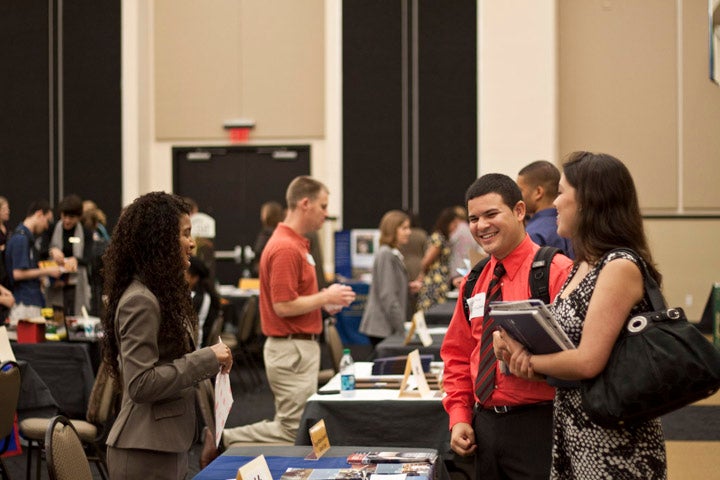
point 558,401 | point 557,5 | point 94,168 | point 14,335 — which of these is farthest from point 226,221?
point 558,401

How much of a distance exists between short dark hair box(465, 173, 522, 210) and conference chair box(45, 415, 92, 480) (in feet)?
4.47

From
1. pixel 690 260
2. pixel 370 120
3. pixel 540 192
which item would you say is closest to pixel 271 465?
pixel 540 192

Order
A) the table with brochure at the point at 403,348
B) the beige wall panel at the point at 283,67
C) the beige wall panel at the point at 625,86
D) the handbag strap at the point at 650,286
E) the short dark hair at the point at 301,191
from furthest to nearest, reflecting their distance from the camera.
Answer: the beige wall panel at the point at 283,67 < the beige wall panel at the point at 625,86 < the table with brochure at the point at 403,348 < the short dark hair at the point at 301,191 < the handbag strap at the point at 650,286

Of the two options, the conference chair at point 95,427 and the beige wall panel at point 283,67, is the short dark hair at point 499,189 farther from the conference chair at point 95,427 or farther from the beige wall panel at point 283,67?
the beige wall panel at point 283,67

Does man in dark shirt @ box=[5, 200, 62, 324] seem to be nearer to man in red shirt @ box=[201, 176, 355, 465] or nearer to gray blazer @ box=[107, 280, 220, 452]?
man in red shirt @ box=[201, 176, 355, 465]

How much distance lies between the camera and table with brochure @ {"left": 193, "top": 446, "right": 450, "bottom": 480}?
109 inches

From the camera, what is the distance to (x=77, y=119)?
12953 millimetres

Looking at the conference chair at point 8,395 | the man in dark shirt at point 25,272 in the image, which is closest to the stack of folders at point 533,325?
the conference chair at point 8,395

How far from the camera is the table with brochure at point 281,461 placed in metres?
2.76

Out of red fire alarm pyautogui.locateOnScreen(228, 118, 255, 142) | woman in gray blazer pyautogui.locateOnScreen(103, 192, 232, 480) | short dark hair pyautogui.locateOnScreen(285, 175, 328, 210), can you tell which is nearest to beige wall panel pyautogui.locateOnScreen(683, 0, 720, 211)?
red fire alarm pyautogui.locateOnScreen(228, 118, 255, 142)

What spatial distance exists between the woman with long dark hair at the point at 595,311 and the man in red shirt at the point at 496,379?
11.4 inches

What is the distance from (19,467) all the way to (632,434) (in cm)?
442

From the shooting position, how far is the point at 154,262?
2.66 meters

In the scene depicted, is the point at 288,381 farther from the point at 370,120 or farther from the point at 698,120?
the point at 698,120
